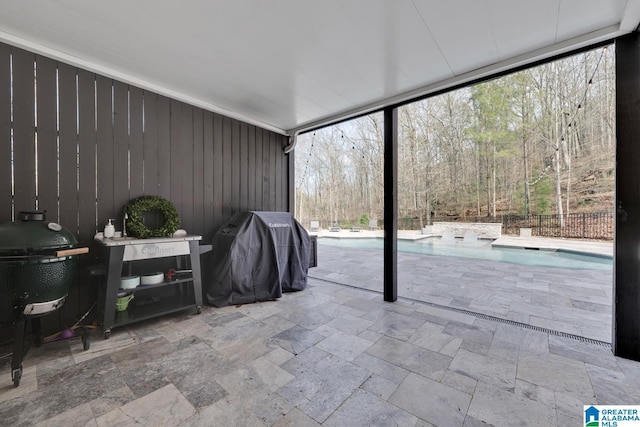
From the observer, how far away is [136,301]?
282 centimetres

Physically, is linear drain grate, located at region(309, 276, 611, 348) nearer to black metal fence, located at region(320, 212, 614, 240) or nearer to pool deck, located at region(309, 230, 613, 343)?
pool deck, located at region(309, 230, 613, 343)

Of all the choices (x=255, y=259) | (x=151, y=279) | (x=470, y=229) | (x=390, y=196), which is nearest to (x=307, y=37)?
(x=390, y=196)

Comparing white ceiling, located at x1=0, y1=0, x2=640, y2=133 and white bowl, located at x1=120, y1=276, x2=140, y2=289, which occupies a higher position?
white ceiling, located at x1=0, y1=0, x2=640, y2=133

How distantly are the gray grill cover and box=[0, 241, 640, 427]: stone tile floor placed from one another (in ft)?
1.17

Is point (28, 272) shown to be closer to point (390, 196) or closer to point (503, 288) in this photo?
point (390, 196)

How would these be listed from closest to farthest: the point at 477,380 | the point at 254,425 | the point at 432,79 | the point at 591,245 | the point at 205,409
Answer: the point at 254,425
the point at 205,409
the point at 477,380
the point at 432,79
the point at 591,245

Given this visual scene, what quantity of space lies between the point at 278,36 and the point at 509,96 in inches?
463

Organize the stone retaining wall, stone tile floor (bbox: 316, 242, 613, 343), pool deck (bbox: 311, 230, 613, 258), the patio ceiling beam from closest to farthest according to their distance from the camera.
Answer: stone tile floor (bbox: 316, 242, 613, 343), the patio ceiling beam, pool deck (bbox: 311, 230, 613, 258), the stone retaining wall

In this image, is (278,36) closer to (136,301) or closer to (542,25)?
(542,25)

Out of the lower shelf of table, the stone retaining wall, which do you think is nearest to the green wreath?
the lower shelf of table

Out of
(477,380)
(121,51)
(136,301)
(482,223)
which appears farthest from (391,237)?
(482,223)

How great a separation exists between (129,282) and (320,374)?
2.04 m

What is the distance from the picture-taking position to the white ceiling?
1766 millimetres

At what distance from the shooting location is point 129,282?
246 cm
